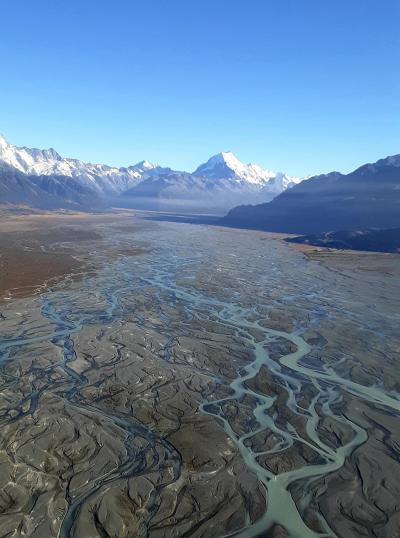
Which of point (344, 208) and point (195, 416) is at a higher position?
point (195, 416)

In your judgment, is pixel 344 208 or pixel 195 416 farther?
pixel 344 208

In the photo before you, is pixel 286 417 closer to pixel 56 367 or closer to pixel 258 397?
pixel 258 397

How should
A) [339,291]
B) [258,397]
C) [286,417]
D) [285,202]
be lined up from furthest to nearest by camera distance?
[285,202] < [339,291] < [258,397] < [286,417]

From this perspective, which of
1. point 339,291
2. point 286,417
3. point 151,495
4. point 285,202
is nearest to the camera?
point 151,495

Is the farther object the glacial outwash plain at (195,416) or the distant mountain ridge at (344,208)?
the distant mountain ridge at (344,208)

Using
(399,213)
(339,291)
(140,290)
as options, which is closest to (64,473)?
(140,290)
